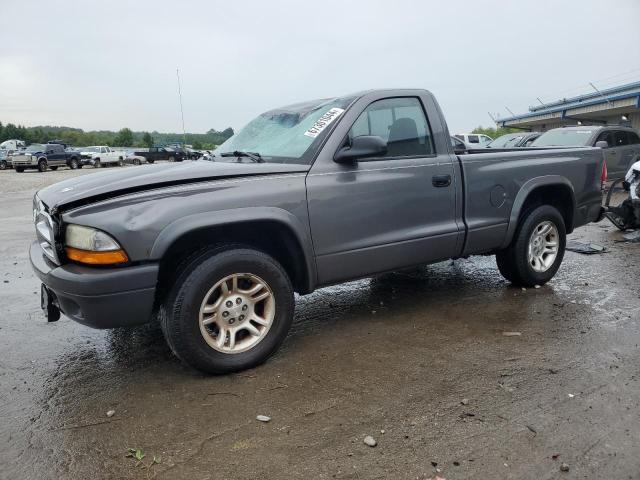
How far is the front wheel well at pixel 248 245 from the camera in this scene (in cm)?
313

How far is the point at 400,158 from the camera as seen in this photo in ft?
13.0

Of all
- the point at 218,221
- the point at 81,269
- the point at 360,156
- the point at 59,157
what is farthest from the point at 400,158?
the point at 59,157

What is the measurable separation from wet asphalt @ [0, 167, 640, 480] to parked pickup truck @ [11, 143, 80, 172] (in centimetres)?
2917

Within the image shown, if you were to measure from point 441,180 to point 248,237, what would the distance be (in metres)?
1.68

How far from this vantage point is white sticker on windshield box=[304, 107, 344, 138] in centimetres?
370

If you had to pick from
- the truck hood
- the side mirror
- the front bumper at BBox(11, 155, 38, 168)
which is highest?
the front bumper at BBox(11, 155, 38, 168)

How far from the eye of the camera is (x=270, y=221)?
324 centimetres

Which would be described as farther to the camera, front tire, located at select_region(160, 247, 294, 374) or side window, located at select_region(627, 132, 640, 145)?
side window, located at select_region(627, 132, 640, 145)

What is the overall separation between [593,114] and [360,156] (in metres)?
27.9

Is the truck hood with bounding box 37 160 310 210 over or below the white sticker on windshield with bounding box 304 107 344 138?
below

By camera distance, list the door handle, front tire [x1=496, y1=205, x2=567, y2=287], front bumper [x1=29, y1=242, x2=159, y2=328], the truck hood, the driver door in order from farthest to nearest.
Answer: front tire [x1=496, y1=205, x2=567, y2=287]
the door handle
the driver door
the truck hood
front bumper [x1=29, y1=242, x2=159, y2=328]

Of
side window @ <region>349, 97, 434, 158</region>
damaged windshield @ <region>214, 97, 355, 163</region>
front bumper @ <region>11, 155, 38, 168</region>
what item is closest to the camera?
damaged windshield @ <region>214, 97, 355, 163</region>

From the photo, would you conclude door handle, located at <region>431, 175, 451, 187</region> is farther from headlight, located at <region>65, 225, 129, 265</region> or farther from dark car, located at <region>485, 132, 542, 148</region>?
dark car, located at <region>485, 132, 542, 148</region>

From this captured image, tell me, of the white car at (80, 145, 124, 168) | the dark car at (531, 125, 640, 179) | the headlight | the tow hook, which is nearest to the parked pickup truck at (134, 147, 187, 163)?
the white car at (80, 145, 124, 168)
